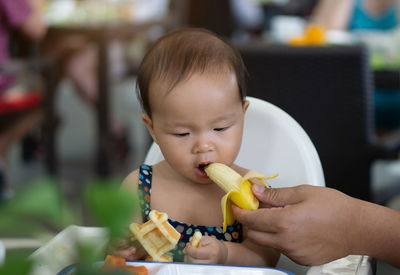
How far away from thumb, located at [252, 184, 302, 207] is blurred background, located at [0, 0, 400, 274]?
0.58 feet

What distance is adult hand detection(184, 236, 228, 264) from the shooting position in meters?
0.76

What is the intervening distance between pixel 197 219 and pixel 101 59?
8.68 feet

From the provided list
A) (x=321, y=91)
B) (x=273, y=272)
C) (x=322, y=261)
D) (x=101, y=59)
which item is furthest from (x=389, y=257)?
(x=101, y=59)

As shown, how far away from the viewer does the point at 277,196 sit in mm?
792

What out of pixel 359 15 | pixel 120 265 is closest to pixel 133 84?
pixel 359 15

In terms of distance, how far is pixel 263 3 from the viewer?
5.47 meters

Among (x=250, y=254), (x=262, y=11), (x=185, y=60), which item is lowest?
(x=262, y=11)

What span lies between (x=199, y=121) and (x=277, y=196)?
159 millimetres

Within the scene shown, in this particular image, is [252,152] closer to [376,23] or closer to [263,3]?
[376,23]

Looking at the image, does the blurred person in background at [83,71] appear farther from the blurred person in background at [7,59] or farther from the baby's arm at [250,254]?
the baby's arm at [250,254]

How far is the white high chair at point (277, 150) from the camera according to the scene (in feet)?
3.26

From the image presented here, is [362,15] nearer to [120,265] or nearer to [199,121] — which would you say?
[199,121]

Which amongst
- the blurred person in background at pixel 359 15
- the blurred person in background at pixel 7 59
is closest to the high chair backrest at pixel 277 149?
the blurred person in background at pixel 7 59

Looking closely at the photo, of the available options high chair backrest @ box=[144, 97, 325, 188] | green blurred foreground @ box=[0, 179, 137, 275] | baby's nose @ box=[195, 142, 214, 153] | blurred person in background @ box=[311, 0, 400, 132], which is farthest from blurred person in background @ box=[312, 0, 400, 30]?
green blurred foreground @ box=[0, 179, 137, 275]
